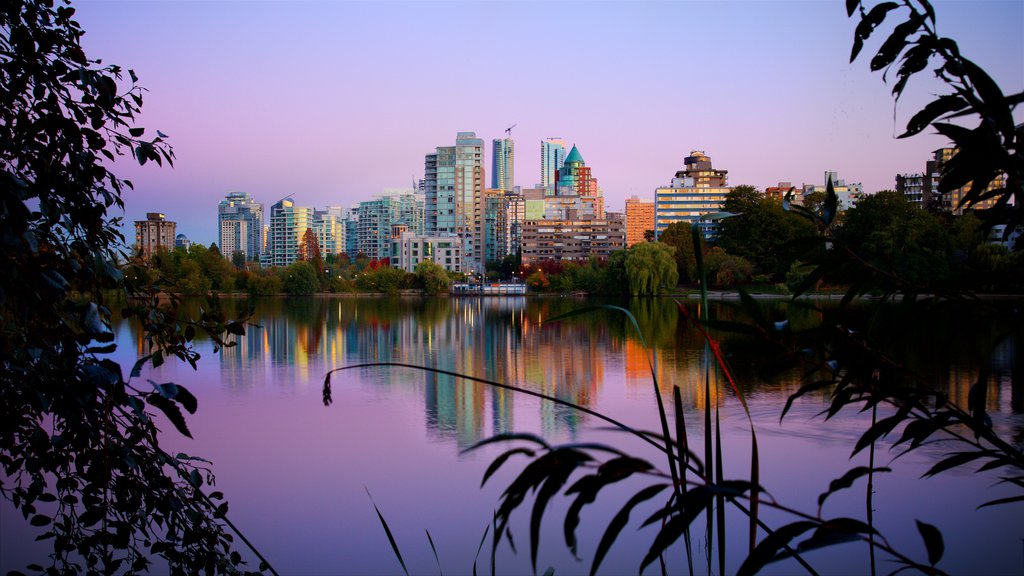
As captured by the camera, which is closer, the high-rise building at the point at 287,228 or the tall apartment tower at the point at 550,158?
the high-rise building at the point at 287,228

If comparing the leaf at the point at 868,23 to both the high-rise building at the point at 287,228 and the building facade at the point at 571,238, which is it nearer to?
the building facade at the point at 571,238

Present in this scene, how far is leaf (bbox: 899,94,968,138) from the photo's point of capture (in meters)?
0.96

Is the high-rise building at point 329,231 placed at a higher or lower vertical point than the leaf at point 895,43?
higher

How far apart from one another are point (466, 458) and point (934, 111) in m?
5.95

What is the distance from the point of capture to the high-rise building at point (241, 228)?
5167 inches

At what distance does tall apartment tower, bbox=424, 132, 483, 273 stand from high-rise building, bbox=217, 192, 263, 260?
166ft

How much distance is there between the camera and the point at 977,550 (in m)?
4.71

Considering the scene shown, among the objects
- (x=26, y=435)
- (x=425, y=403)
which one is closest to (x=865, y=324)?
(x=26, y=435)

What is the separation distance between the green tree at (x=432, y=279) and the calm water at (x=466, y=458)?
40671 mm

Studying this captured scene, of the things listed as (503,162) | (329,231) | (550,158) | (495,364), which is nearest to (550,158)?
(550,158)

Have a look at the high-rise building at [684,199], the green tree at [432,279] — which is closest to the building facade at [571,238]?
the high-rise building at [684,199]

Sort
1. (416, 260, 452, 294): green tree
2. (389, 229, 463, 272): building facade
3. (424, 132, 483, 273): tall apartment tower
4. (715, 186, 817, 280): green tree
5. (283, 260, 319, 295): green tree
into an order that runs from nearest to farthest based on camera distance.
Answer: (715, 186, 817, 280): green tree → (283, 260, 319, 295): green tree → (416, 260, 452, 294): green tree → (389, 229, 463, 272): building facade → (424, 132, 483, 273): tall apartment tower

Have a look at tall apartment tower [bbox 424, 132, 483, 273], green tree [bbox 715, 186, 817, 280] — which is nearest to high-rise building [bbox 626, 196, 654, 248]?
tall apartment tower [bbox 424, 132, 483, 273]

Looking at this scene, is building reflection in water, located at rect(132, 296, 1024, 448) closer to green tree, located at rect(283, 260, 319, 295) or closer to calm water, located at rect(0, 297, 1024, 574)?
calm water, located at rect(0, 297, 1024, 574)
